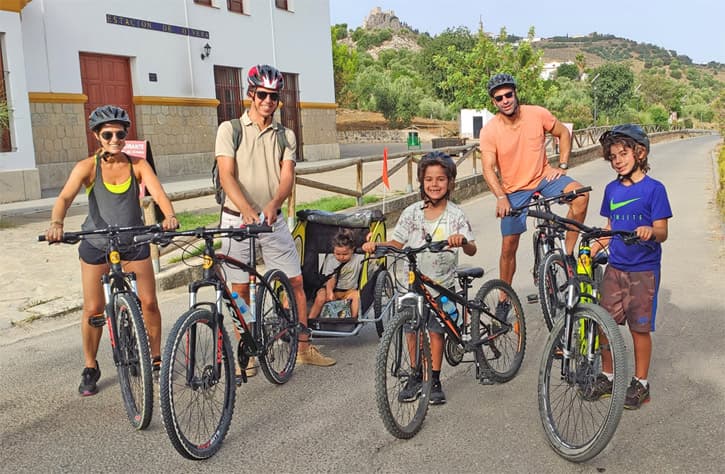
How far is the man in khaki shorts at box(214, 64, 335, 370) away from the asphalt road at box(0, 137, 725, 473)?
2.79 ft

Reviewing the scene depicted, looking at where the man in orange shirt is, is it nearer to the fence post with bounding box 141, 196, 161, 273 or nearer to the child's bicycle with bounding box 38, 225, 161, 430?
the child's bicycle with bounding box 38, 225, 161, 430

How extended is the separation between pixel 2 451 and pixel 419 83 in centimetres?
7461

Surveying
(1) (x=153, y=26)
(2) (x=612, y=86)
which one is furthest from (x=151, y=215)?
(2) (x=612, y=86)

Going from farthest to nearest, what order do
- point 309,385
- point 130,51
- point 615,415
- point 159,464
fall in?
point 130,51 < point 309,385 < point 159,464 < point 615,415

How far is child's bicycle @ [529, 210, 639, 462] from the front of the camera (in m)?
3.54

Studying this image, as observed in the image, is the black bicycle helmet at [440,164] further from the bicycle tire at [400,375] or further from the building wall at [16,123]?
the building wall at [16,123]

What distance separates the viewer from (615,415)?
11.2 ft

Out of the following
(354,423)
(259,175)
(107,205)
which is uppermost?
(259,175)

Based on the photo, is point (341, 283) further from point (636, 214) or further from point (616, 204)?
point (636, 214)

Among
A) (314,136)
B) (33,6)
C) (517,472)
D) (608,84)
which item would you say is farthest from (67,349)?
(608,84)

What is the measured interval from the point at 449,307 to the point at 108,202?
2.20 m

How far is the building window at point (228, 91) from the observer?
22.0 m

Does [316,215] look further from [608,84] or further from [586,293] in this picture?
[608,84]

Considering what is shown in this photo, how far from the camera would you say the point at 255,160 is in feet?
16.1
